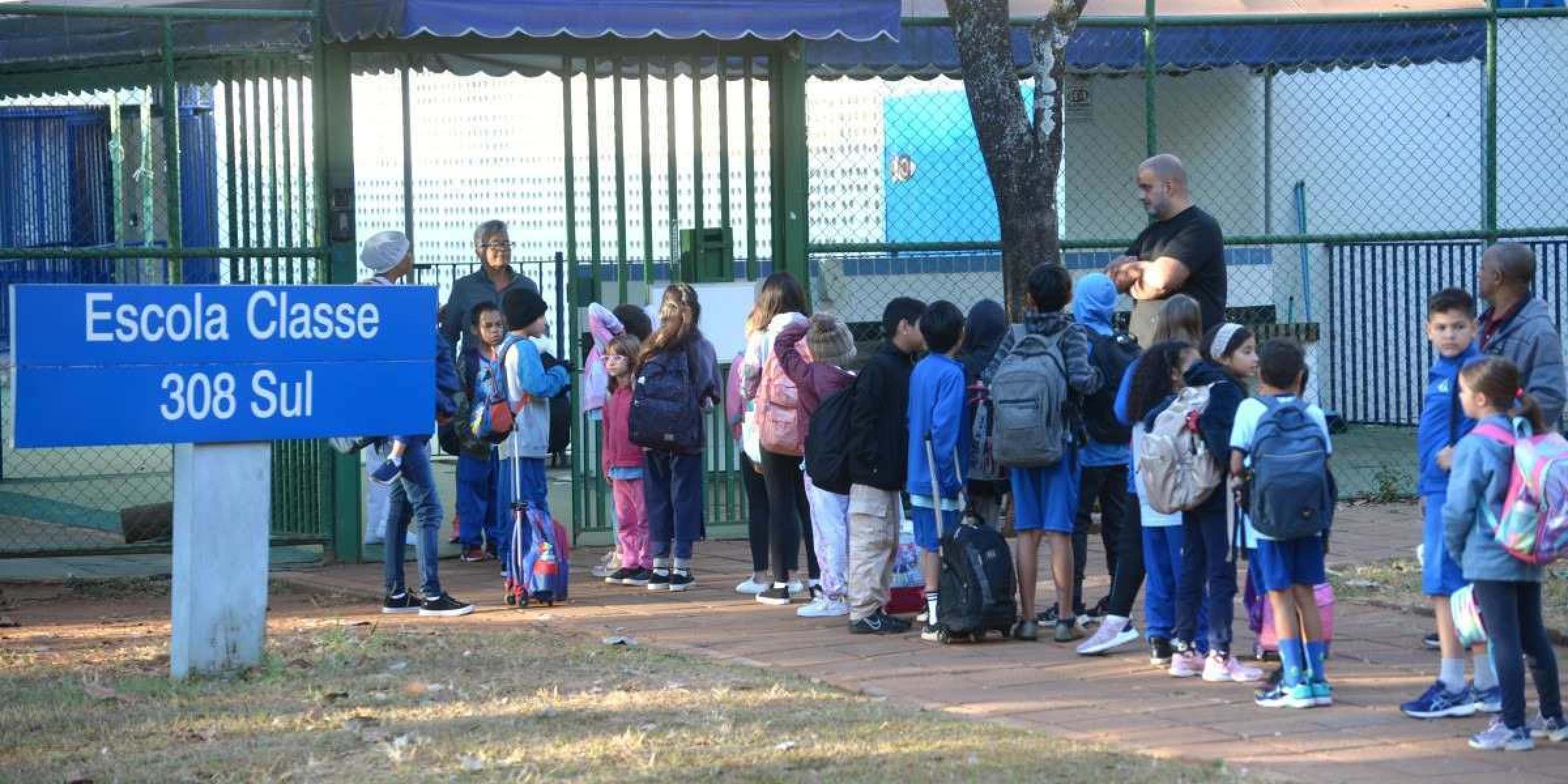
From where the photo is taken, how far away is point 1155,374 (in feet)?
24.4

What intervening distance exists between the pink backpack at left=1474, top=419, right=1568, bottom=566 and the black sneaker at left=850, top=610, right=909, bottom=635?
10.0 feet

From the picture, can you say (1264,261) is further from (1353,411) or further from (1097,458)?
(1097,458)

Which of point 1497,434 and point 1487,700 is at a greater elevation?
point 1497,434

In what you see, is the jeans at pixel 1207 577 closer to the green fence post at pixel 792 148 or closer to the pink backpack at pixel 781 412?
the pink backpack at pixel 781 412

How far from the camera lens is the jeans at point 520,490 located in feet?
31.3

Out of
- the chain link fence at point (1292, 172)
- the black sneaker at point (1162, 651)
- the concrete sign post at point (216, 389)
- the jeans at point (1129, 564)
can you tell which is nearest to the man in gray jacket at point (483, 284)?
the chain link fence at point (1292, 172)

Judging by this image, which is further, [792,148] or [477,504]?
[792,148]

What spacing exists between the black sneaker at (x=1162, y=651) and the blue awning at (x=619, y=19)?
172 inches

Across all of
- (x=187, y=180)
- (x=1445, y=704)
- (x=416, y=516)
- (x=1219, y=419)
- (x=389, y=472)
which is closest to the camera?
(x=1445, y=704)

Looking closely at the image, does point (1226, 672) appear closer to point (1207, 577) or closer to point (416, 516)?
point (1207, 577)

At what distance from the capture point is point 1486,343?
7184 mm

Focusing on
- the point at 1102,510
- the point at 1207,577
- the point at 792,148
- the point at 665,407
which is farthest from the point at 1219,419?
the point at 792,148

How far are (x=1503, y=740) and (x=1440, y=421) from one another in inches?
49.9

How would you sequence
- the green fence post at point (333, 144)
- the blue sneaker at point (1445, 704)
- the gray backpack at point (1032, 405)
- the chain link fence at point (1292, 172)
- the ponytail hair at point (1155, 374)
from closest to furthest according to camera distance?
1. the blue sneaker at point (1445, 704)
2. the ponytail hair at point (1155, 374)
3. the gray backpack at point (1032, 405)
4. the green fence post at point (333, 144)
5. the chain link fence at point (1292, 172)
